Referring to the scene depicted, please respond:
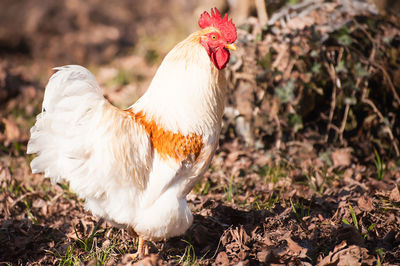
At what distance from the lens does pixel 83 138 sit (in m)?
2.87

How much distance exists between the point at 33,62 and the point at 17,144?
4244mm

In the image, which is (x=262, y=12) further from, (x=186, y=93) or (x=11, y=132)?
(x=11, y=132)

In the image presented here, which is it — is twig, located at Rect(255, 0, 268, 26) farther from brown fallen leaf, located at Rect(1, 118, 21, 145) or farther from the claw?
brown fallen leaf, located at Rect(1, 118, 21, 145)

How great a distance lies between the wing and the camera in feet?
9.29

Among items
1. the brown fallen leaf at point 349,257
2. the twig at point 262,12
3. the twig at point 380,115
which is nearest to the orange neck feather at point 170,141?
the brown fallen leaf at point 349,257

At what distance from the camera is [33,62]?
883 cm

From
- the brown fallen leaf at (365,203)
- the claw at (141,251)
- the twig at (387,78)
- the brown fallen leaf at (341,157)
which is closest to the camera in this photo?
the claw at (141,251)

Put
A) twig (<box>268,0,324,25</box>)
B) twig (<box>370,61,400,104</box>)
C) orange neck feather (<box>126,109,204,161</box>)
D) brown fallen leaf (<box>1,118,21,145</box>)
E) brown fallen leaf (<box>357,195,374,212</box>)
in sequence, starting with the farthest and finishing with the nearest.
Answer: brown fallen leaf (<box>1,118,21,145</box>)
twig (<box>268,0,324,25</box>)
twig (<box>370,61,400,104</box>)
brown fallen leaf (<box>357,195,374,212</box>)
orange neck feather (<box>126,109,204,161</box>)

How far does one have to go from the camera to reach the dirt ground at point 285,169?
10.8 feet

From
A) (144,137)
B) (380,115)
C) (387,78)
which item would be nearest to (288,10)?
(387,78)

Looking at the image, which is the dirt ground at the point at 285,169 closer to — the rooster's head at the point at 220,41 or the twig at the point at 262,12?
the twig at the point at 262,12

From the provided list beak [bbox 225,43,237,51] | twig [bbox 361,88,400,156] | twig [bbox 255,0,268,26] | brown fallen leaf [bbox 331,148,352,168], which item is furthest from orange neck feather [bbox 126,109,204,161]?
twig [bbox 255,0,268,26]

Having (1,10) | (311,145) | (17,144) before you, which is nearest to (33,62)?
(1,10)

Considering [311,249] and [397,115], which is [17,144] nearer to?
[311,249]
